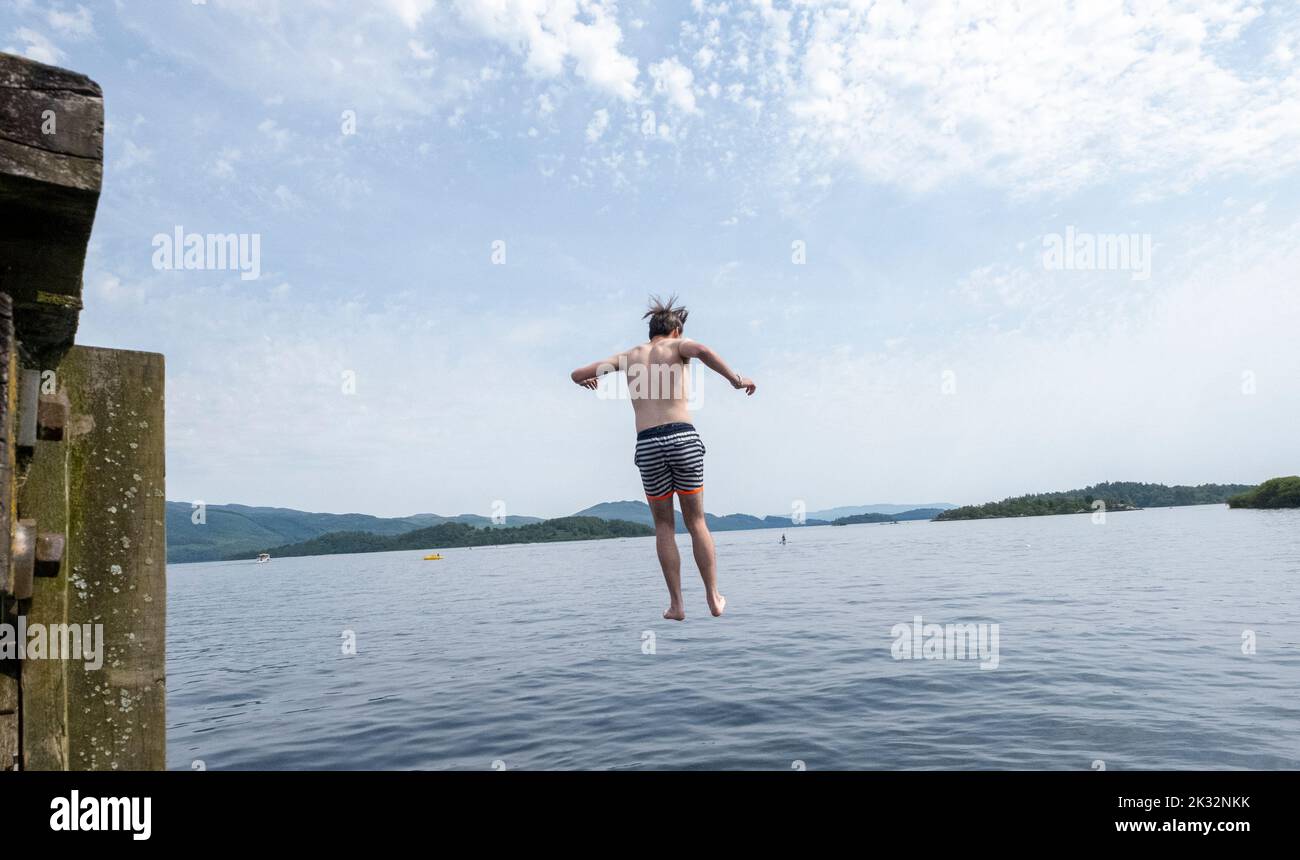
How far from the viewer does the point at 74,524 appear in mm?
4895

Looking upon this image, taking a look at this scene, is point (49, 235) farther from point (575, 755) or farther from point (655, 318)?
point (575, 755)

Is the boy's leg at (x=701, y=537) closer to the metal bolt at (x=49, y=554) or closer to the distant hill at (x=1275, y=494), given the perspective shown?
the metal bolt at (x=49, y=554)

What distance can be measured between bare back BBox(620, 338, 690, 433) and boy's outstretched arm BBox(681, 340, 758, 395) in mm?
86

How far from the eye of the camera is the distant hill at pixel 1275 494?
13425 cm

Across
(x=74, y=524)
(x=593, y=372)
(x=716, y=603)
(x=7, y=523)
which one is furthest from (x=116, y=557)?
(x=716, y=603)

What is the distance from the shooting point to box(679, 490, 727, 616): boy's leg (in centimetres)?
675

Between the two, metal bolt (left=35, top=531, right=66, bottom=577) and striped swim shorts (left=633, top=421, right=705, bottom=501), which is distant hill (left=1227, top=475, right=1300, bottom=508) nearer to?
striped swim shorts (left=633, top=421, right=705, bottom=501)

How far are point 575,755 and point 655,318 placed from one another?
328 inches

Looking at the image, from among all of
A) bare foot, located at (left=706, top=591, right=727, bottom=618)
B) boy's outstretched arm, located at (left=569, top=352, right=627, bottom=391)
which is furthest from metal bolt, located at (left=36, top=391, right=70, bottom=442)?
bare foot, located at (left=706, top=591, right=727, bottom=618)

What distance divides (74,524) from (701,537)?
15.5ft

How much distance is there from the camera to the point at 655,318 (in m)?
6.90
